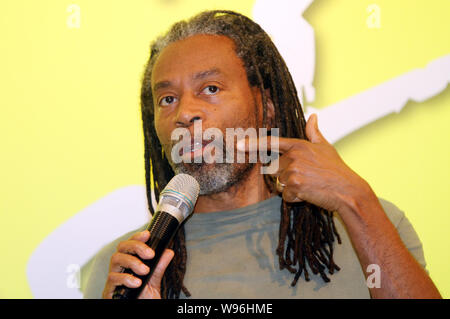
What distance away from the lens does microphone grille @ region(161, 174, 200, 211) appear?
1.26 meters

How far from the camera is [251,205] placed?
1.60 m

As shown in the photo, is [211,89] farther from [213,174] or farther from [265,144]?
[265,144]

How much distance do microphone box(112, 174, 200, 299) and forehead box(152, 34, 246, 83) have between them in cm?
44

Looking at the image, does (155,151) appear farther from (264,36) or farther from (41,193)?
(264,36)

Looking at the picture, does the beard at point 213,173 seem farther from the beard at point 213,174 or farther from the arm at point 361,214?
the arm at point 361,214

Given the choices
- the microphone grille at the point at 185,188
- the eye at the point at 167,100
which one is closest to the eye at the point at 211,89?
the eye at the point at 167,100

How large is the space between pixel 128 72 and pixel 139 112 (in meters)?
0.15

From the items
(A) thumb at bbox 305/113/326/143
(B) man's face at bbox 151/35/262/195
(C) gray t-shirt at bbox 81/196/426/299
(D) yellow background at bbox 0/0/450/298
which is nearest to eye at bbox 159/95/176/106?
(B) man's face at bbox 151/35/262/195

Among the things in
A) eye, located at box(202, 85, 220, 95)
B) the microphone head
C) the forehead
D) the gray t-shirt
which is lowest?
the gray t-shirt

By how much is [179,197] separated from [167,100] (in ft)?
1.61

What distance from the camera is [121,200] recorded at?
1.79 m

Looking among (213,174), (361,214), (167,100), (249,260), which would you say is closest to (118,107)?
(167,100)

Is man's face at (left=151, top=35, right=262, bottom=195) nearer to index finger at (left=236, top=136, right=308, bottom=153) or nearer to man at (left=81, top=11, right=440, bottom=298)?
man at (left=81, top=11, right=440, bottom=298)

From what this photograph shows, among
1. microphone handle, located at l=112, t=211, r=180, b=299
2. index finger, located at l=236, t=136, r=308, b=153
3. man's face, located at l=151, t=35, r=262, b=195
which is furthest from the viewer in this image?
man's face, located at l=151, t=35, r=262, b=195
